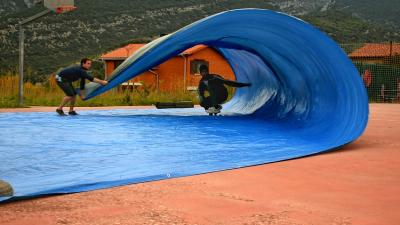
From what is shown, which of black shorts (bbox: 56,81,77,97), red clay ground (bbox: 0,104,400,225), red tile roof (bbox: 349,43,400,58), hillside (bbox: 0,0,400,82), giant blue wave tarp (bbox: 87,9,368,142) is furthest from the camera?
hillside (bbox: 0,0,400,82)

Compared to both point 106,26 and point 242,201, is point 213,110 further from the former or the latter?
point 106,26

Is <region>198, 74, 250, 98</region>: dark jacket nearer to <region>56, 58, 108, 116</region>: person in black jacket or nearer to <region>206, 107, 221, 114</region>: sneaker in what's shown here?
<region>206, 107, 221, 114</region>: sneaker

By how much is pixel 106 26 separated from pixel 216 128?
44.3m

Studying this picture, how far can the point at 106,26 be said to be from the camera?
49.4 metres

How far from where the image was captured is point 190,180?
3570 millimetres

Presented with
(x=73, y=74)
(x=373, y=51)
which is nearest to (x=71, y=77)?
(x=73, y=74)

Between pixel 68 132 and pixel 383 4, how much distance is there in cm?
5974

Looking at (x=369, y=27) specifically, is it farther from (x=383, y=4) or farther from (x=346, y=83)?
(x=346, y=83)

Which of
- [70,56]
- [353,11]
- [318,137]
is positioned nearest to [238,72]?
[318,137]

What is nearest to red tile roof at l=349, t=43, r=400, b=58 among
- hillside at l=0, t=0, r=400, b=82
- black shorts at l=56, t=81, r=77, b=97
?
hillside at l=0, t=0, r=400, b=82

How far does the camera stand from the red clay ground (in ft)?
8.65

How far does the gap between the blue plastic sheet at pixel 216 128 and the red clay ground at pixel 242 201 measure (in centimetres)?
22

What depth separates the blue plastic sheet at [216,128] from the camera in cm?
377

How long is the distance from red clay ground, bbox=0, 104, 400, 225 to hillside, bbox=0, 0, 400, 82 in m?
35.4
